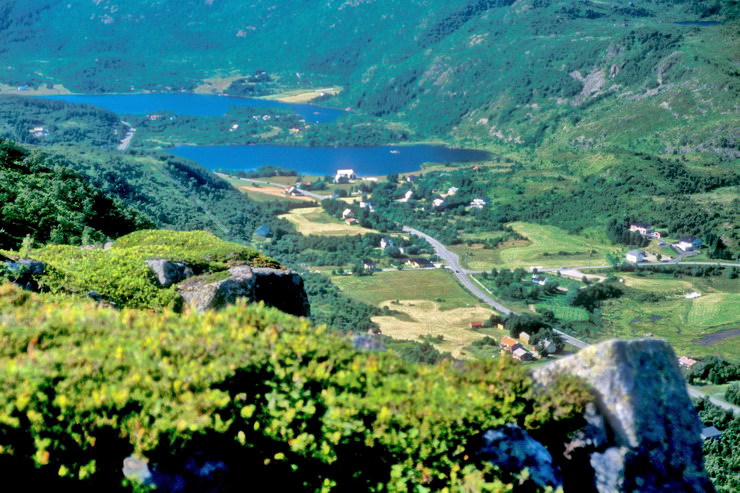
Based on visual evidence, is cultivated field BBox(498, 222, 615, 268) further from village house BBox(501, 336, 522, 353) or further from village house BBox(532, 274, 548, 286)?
village house BBox(501, 336, 522, 353)

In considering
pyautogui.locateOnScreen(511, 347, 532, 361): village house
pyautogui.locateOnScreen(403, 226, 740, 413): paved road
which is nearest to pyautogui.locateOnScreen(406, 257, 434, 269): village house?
pyautogui.locateOnScreen(403, 226, 740, 413): paved road

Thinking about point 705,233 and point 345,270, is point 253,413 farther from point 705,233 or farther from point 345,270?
point 705,233

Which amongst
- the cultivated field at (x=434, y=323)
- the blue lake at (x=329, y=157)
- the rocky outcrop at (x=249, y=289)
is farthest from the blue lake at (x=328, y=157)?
the rocky outcrop at (x=249, y=289)

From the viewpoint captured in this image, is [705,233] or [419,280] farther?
[705,233]

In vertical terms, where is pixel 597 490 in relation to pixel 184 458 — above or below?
below

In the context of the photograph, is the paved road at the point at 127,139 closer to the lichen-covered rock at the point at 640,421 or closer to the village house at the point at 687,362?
the village house at the point at 687,362

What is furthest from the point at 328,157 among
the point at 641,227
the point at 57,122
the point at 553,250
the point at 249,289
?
the point at 249,289

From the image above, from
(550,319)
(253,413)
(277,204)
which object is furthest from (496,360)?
(277,204)
